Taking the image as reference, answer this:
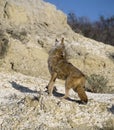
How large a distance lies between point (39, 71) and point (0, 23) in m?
3.81

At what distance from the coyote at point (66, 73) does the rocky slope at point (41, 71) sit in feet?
1.04

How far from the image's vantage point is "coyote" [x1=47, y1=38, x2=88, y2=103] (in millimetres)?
12922

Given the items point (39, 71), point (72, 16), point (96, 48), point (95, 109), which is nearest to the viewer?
point (95, 109)

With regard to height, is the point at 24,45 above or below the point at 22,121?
above

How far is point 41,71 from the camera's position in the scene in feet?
70.7

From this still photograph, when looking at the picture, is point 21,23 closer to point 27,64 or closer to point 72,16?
point 27,64

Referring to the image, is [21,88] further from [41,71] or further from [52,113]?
[41,71]

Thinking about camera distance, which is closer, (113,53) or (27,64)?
(27,64)

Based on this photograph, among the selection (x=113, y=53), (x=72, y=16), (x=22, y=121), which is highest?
(x=72, y=16)

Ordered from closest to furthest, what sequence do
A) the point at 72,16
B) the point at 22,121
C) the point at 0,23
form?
the point at 22,121 < the point at 0,23 < the point at 72,16

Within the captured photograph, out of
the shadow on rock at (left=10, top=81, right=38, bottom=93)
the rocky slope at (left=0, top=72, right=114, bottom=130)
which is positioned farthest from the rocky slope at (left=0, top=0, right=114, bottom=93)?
the rocky slope at (left=0, top=72, right=114, bottom=130)

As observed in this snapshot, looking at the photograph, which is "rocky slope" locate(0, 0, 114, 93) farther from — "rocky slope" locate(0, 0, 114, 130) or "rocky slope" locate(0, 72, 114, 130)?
"rocky slope" locate(0, 72, 114, 130)

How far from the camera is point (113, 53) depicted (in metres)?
25.6

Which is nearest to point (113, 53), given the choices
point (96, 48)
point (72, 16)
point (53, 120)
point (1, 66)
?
point (96, 48)
